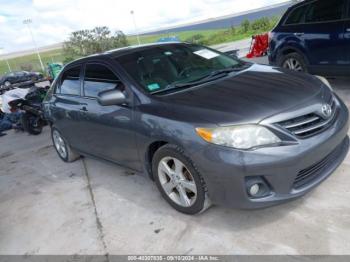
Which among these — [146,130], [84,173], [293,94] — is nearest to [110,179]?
[84,173]

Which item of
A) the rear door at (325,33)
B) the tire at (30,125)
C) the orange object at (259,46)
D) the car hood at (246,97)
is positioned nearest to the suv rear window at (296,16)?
the rear door at (325,33)

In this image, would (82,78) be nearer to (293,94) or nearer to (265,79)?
(265,79)

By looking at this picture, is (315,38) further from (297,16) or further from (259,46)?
(259,46)

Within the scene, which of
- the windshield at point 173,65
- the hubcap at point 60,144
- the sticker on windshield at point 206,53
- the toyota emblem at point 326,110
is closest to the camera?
the toyota emblem at point 326,110

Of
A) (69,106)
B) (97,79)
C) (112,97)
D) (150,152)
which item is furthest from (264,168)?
(69,106)

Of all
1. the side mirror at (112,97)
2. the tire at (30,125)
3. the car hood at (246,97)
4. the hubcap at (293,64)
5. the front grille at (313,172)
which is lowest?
the tire at (30,125)

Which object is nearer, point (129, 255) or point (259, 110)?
point (259, 110)

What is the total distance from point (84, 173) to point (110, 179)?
0.62 m

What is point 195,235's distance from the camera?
3.15 metres

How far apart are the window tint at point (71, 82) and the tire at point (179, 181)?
6.05 feet

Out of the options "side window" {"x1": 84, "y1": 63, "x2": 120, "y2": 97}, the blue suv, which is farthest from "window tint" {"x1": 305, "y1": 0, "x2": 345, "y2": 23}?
"side window" {"x1": 84, "y1": 63, "x2": 120, "y2": 97}

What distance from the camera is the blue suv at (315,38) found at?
5773mm

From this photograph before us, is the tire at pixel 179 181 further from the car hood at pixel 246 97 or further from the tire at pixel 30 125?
the tire at pixel 30 125

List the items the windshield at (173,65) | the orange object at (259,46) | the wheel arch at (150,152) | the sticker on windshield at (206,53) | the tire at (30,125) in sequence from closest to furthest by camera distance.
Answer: the wheel arch at (150,152) < the windshield at (173,65) < the sticker on windshield at (206,53) < the tire at (30,125) < the orange object at (259,46)
